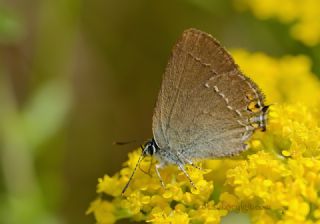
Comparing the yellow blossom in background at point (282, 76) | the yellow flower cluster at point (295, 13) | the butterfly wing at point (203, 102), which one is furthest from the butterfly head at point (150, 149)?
the yellow flower cluster at point (295, 13)

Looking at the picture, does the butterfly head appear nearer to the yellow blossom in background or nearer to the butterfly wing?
the butterfly wing

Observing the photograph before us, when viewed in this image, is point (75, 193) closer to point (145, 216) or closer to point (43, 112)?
point (43, 112)

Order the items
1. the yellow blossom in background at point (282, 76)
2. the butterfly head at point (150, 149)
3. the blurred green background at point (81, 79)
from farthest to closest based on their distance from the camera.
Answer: the blurred green background at point (81, 79)
the yellow blossom in background at point (282, 76)
the butterfly head at point (150, 149)

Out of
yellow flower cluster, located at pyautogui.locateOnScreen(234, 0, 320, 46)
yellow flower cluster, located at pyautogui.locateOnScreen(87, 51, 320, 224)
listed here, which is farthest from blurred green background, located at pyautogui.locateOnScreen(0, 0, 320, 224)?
yellow flower cluster, located at pyautogui.locateOnScreen(87, 51, 320, 224)

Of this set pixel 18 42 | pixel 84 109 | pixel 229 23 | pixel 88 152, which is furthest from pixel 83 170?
pixel 229 23

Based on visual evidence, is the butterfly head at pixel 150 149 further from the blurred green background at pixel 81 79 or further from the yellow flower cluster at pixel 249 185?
the blurred green background at pixel 81 79

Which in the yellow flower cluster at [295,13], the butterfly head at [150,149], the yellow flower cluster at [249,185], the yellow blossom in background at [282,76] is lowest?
the yellow flower cluster at [249,185]
